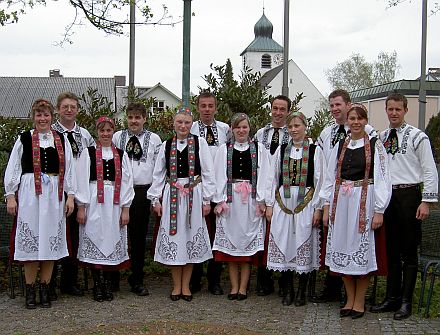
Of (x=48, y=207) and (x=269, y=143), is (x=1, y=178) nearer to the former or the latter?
(x=48, y=207)

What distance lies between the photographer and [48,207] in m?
6.66

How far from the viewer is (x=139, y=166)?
721 cm

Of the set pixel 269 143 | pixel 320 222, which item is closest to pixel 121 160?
pixel 269 143

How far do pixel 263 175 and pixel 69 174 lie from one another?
6.16ft

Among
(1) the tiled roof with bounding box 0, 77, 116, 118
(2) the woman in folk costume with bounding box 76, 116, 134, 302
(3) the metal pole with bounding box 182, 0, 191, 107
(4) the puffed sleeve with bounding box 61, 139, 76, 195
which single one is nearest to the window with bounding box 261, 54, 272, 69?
(1) the tiled roof with bounding box 0, 77, 116, 118

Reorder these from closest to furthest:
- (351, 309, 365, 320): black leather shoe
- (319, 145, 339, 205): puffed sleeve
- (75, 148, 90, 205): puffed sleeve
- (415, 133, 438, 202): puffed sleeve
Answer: (415, 133, 438, 202): puffed sleeve → (351, 309, 365, 320): black leather shoe → (319, 145, 339, 205): puffed sleeve → (75, 148, 90, 205): puffed sleeve

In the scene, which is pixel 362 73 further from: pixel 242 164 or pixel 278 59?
pixel 242 164

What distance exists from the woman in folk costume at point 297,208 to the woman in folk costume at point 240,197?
0.19m

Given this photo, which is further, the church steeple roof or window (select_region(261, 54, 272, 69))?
window (select_region(261, 54, 272, 69))

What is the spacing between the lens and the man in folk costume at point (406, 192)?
20.5ft

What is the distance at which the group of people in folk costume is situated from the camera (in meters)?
6.34

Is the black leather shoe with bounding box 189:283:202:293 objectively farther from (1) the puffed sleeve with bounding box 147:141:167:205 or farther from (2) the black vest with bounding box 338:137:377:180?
(2) the black vest with bounding box 338:137:377:180

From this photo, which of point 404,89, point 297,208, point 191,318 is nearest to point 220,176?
point 297,208

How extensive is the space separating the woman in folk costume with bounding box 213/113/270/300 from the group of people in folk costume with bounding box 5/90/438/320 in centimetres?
1
